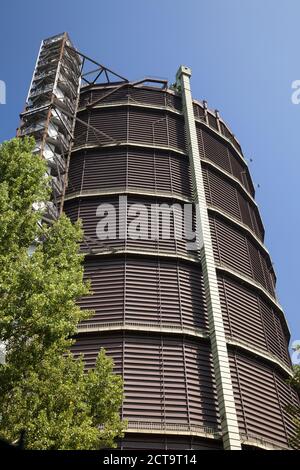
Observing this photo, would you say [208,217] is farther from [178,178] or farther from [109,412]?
[109,412]

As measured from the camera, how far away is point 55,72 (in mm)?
22969

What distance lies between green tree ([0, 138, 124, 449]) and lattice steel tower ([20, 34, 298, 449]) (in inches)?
170

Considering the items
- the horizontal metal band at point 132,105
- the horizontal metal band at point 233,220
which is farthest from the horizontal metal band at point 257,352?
the horizontal metal band at point 132,105

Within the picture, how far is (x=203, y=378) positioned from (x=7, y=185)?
9.08 meters

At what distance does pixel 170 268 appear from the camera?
17.2m

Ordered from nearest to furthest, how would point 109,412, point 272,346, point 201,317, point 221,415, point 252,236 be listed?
point 109,412 < point 221,415 < point 201,317 < point 272,346 < point 252,236

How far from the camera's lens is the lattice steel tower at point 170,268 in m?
14.2

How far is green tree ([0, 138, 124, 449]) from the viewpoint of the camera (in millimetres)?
8445

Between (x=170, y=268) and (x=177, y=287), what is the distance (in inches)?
33.2

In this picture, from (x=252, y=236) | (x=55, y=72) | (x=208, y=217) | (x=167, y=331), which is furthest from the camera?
(x=55, y=72)

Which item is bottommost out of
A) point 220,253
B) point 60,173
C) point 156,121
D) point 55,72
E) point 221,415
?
point 221,415

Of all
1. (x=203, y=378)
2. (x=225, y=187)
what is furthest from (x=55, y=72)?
(x=203, y=378)

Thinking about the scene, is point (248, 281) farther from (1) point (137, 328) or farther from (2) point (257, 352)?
(1) point (137, 328)

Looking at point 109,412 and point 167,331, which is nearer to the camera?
point 109,412
